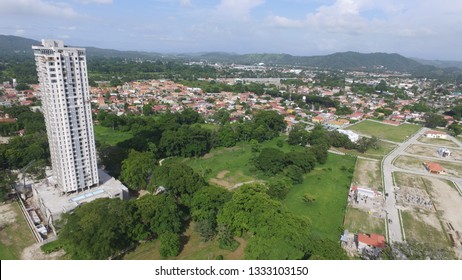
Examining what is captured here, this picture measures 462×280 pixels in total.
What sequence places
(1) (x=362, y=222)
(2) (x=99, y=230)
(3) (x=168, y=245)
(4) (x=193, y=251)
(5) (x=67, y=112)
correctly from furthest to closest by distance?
(1) (x=362, y=222), (5) (x=67, y=112), (4) (x=193, y=251), (3) (x=168, y=245), (2) (x=99, y=230)

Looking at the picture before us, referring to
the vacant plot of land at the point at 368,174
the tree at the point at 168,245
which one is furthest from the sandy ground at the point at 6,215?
the vacant plot of land at the point at 368,174

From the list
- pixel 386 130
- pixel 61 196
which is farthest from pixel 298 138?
pixel 61 196

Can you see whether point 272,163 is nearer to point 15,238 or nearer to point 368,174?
point 368,174

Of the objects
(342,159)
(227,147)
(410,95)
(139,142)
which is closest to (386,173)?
(342,159)

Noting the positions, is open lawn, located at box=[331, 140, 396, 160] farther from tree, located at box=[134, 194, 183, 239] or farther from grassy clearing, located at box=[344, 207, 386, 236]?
tree, located at box=[134, 194, 183, 239]

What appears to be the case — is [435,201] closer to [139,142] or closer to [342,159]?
[342,159]
